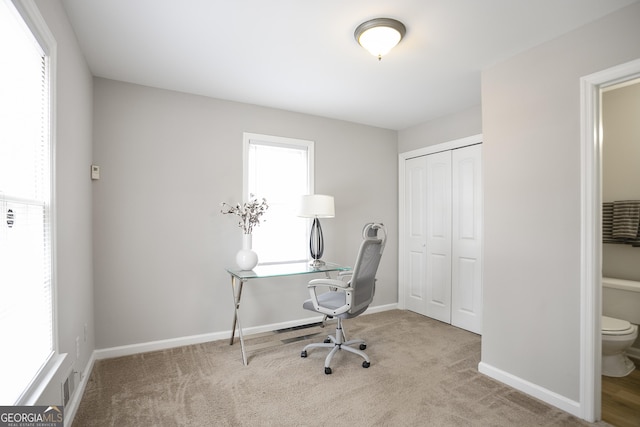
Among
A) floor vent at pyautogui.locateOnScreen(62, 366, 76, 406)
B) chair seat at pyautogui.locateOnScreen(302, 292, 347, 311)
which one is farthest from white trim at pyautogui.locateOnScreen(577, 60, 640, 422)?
floor vent at pyautogui.locateOnScreen(62, 366, 76, 406)

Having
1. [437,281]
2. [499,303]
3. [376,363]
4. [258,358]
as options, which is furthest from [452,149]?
[258,358]

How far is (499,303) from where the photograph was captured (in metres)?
2.51

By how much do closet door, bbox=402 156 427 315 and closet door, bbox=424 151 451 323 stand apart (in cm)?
6

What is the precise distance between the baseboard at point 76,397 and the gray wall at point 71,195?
0.27 feet

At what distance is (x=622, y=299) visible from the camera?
9.02 feet

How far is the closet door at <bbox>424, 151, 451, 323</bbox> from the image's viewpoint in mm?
3863

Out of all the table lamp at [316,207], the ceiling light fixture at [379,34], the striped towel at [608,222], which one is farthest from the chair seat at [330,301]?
the striped towel at [608,222]

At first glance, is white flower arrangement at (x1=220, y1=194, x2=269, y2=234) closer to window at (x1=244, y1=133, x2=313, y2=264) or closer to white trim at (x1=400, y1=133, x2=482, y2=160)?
window at (x1=244, y1=133, x2=313, y2=264)

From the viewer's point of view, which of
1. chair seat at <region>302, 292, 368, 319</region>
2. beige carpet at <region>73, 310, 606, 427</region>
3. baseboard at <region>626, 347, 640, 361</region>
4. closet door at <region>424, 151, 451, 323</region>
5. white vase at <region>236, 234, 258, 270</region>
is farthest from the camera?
closet door at <region>424, 151, 451, 323</region>

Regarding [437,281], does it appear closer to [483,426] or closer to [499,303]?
[499,303]

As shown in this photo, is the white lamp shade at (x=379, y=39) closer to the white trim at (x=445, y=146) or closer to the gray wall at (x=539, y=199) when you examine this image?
the gray wall at (x=539, y=199)

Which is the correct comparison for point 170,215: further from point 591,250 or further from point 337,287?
point 591,250

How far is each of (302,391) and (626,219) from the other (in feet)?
10.3

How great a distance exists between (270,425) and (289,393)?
365 mm
